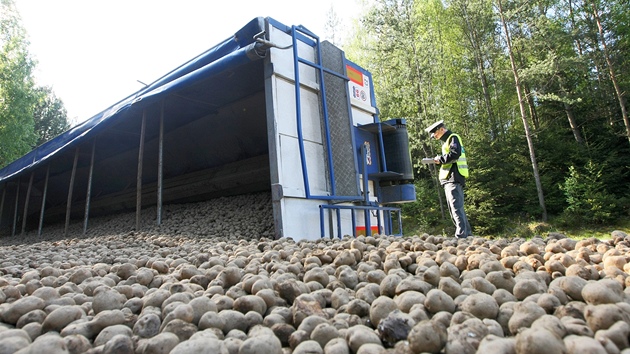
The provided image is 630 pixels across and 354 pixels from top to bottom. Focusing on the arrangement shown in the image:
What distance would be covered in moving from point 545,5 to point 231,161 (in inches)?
612

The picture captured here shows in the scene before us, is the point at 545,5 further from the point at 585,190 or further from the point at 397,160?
the point at 397,160

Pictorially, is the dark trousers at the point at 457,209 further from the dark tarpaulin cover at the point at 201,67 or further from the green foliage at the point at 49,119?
the green foliage at the point at 49,119

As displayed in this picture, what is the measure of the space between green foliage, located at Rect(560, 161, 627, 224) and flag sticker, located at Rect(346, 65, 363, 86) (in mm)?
9409

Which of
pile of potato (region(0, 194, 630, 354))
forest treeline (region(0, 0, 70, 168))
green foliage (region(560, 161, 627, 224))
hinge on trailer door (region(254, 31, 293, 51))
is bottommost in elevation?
pile of potato (region(0, 194, 630, 354))

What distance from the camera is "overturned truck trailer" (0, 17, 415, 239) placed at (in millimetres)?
3883

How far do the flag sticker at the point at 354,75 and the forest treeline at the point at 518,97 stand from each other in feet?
28.2

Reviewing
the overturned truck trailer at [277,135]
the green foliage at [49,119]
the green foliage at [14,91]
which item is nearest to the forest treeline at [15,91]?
the green foliage at [14,91]

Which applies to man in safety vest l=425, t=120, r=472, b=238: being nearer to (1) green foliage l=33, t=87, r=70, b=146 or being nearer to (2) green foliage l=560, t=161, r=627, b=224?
(2) green foliage l=560, t=161, r=627, b=224

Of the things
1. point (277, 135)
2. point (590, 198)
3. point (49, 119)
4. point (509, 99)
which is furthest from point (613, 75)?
point (49, 119)

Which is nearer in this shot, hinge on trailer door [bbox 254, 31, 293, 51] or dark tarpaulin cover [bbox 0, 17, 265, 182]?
hinge on trailer door [bbox 254, 31, 293, 51]

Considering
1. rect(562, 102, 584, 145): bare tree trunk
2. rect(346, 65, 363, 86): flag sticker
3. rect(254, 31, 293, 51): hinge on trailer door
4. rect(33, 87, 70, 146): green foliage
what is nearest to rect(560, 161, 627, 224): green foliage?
rect(562, 102, 584, 145): bare tree trunk

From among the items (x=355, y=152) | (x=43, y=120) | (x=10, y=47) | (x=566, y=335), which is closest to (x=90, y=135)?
(x=355, y=152)

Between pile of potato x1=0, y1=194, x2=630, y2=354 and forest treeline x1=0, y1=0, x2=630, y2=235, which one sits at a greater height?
forest treeline x1=0, y1=0, x2=630, y2=235

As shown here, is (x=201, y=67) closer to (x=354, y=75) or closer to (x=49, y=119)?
(x=354, y=75)
